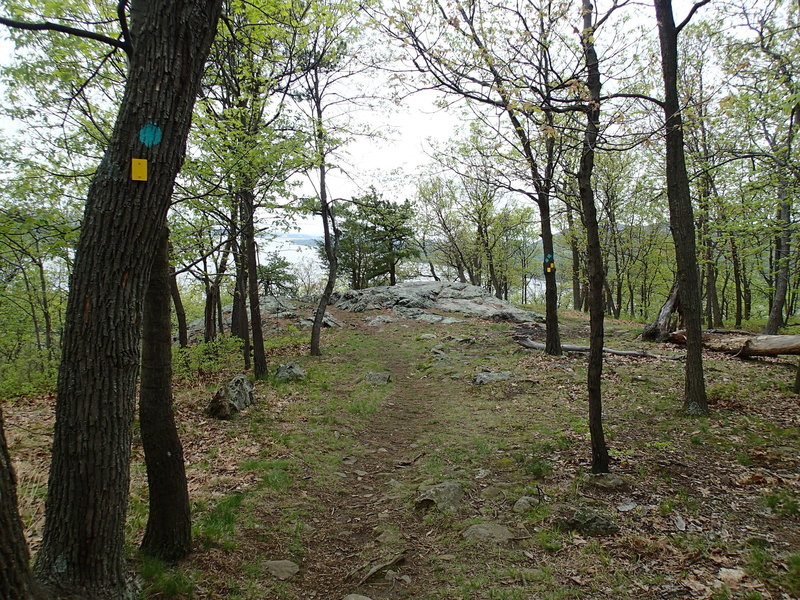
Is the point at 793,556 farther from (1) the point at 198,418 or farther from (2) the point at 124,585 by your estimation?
(1) the point at 198,418

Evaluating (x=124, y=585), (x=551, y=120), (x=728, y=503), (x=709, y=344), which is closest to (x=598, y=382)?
(x=728, y=503)

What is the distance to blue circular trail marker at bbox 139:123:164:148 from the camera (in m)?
2.78

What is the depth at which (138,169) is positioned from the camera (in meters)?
2.76

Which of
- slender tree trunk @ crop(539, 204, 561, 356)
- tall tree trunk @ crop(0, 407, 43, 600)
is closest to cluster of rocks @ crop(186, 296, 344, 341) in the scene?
slender tree trunk @ crop(539, 204, 561, 356)

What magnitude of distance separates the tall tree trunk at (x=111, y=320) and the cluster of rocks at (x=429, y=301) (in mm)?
21100

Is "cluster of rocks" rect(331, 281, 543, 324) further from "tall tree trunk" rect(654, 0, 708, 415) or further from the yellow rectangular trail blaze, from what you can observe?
the yellow rectangular trail blaze

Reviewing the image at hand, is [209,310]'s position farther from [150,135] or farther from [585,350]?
[150,135]

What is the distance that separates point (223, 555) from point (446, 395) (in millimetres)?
6828

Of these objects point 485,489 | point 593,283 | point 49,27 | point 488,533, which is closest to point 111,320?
point 49,27

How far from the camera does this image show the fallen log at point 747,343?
1048 centimetres

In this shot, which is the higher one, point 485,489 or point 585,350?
point 585,350

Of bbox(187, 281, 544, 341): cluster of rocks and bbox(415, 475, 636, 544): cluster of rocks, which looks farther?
bbox(187, 281, 544, 341): cluster of rocks

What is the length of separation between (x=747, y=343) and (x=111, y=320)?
14.5m

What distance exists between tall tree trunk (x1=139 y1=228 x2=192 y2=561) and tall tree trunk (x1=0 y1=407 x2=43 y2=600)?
177 cm
